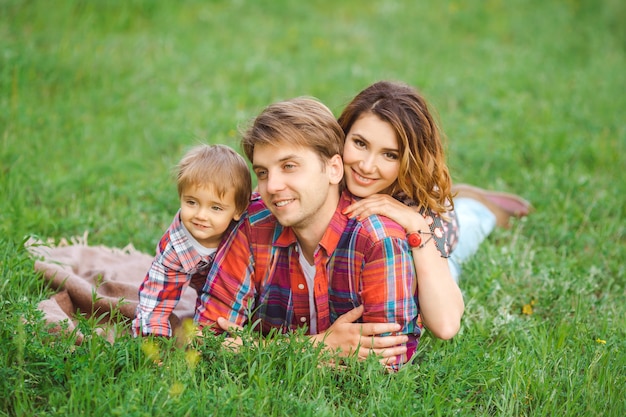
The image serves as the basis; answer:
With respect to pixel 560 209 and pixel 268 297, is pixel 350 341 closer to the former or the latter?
pixel 268 297

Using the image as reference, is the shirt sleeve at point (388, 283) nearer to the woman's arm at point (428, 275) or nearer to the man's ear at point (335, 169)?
the woman's arm at point (428, 275)

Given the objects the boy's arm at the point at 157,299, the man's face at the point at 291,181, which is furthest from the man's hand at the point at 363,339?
the boy's arm at the point at 157,299

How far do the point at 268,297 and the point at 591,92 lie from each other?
6929 millimetres

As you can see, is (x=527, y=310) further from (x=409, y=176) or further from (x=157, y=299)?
(x=157, y=299)

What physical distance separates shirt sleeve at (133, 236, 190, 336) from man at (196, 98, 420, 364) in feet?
0.64

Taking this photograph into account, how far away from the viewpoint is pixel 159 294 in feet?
12.6

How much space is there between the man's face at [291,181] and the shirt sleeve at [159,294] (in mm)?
690

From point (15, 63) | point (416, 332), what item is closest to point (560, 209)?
point (416, 332)

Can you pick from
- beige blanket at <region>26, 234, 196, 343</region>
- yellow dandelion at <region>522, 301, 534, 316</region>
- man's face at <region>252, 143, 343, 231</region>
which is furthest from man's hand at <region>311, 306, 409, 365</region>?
yellow dandelion at <region>522, 301, 534, 316</region>

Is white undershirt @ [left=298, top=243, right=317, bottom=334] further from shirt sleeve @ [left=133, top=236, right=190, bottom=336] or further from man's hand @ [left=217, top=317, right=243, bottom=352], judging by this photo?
shirt sleeve @ [left=133, top=236, right=190, bottom=336]

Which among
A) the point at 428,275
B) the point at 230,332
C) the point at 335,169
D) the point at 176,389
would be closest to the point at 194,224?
the point at 230,332

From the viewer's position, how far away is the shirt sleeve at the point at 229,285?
12.4 feet

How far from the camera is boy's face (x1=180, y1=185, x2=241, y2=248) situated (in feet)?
12.1

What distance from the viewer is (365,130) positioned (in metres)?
3.86
